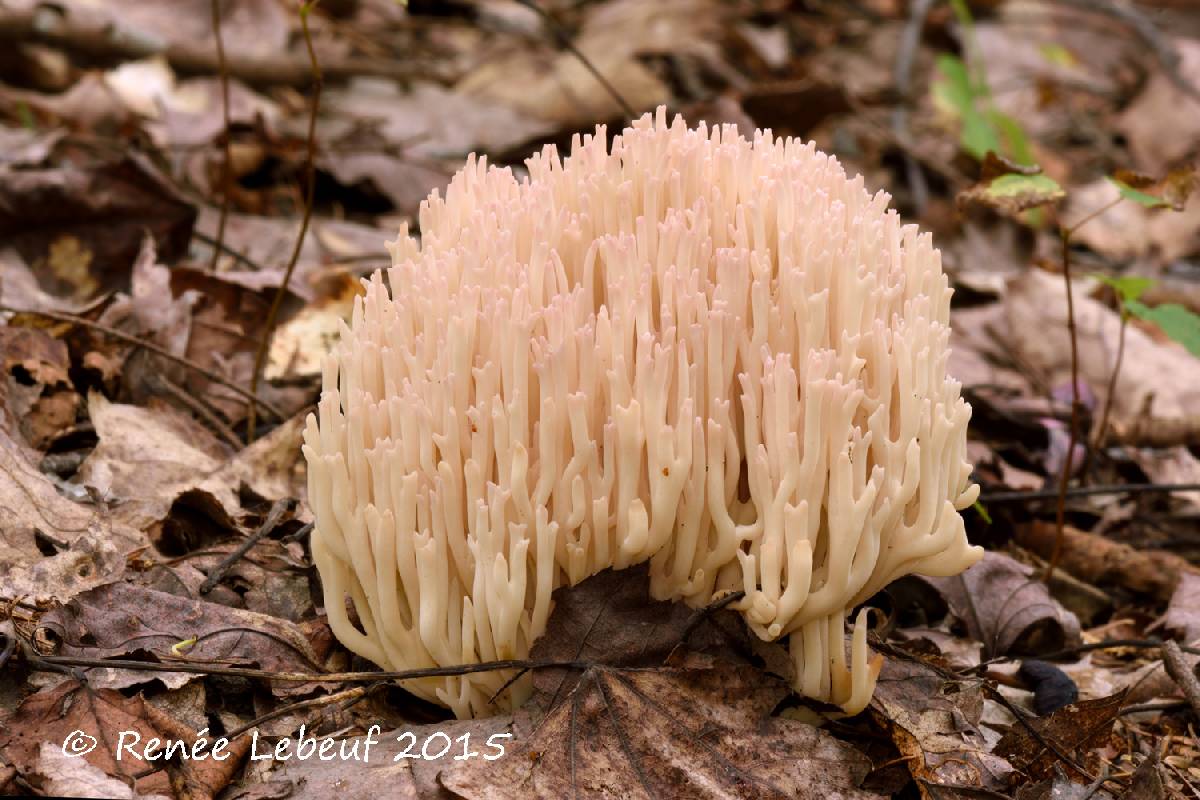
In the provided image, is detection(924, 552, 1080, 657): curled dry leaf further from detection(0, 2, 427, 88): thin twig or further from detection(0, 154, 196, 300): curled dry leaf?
detection(0, 2, 427, 88): thin twig

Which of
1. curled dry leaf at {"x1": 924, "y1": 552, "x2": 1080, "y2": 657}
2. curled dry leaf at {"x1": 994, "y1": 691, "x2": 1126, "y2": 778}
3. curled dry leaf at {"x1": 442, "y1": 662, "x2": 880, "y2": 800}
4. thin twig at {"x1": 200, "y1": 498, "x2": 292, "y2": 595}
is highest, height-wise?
thin twig at {"x1": 200, "y1": 498, "x2": 292, "y2": 595}

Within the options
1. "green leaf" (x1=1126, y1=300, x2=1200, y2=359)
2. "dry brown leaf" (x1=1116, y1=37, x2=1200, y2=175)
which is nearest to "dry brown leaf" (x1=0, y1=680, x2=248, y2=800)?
"green leaf" (x1=1126, y1=300, x2=1200, y2=359)

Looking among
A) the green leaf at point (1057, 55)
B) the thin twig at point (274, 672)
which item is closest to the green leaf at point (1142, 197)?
the thin twig at point (274, 672)

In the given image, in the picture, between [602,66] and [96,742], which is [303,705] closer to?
[96,742]

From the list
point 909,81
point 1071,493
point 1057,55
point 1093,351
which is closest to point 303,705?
→ point 1071,493

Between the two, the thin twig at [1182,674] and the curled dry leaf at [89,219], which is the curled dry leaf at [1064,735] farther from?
the curled dry leaf at [89,219]

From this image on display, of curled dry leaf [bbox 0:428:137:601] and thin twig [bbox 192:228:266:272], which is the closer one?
curled dry leaf [bbox 0:428:137:601]
